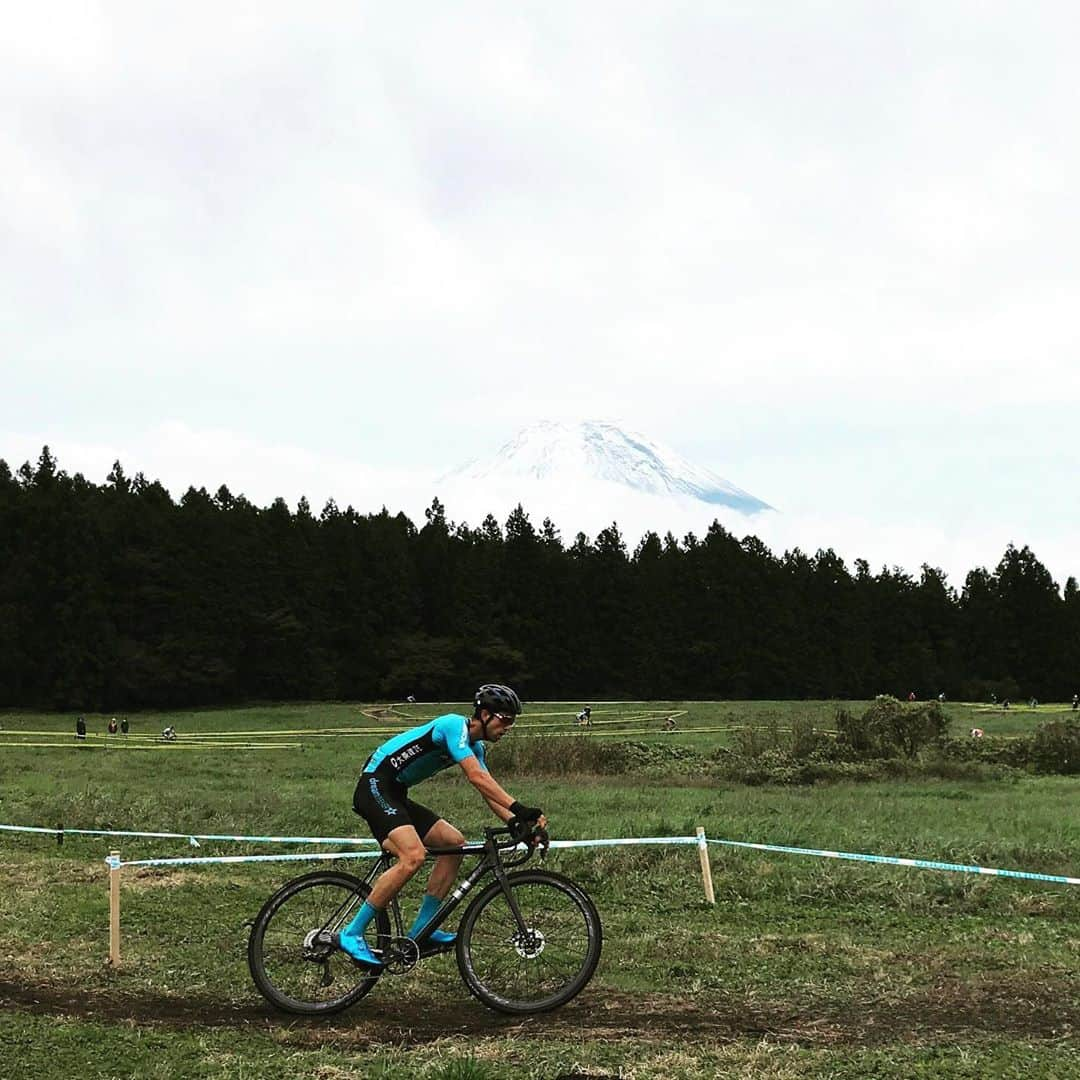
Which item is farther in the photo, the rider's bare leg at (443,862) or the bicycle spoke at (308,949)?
the rider's bare leg at (443,862)

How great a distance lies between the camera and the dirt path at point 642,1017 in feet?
25.0

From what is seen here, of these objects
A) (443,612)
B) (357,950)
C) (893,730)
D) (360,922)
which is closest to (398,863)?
(360,922)

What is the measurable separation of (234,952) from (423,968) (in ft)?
6.50

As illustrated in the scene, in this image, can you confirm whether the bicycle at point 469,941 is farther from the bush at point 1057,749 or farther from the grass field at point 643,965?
the bush at point 1057,749

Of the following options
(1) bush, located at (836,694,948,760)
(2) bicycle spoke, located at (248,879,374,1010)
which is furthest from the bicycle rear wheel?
(1) bush, located at (836,694,948,760)

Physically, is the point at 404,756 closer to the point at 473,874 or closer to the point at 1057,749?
the point at 473,874

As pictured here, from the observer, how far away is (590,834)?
699 inches

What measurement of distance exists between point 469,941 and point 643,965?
2080 mm

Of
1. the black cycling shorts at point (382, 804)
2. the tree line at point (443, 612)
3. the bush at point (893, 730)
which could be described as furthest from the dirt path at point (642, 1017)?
the tree line at point (443, 612)

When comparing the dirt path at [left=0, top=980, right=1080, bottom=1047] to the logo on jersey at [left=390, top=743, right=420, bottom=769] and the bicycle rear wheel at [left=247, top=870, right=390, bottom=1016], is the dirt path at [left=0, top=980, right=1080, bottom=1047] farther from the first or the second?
the logo on jersey at [left=390, top=743, right=420, bottom=769]

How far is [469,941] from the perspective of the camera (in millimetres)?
8273

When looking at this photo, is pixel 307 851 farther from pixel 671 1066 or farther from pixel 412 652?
pixel 412 652

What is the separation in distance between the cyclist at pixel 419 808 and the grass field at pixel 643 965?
66cm

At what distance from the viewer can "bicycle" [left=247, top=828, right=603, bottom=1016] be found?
8250 mm
